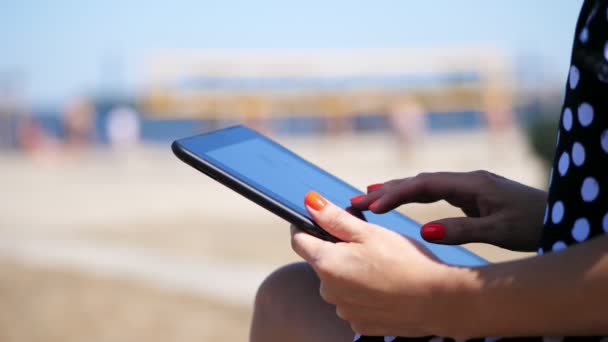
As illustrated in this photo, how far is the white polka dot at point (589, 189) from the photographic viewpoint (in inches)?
38.1

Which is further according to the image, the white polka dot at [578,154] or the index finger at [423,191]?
the index finger at [423,191]

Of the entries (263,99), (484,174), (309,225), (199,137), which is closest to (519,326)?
(309,225)

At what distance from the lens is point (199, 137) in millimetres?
1308

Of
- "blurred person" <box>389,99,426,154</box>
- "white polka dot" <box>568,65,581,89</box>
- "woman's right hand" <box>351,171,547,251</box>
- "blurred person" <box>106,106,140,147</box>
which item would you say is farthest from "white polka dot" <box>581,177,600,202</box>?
"blurred person" <box>106,106,140,147</box>

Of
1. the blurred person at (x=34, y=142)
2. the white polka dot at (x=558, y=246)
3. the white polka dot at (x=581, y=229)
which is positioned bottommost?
the blurred person at (x=34, y=142)

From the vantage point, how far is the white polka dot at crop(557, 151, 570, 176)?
3.33 feet

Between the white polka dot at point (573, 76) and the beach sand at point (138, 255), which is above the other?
the white polka dot at point (573, 76)

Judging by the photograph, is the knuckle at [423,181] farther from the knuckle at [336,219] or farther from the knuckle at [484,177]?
the knuckle at [336,219]

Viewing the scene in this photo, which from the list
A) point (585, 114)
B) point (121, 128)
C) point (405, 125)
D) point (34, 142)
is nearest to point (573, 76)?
point (585, 114)

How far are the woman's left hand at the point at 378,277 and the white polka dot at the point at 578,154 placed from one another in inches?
8.9

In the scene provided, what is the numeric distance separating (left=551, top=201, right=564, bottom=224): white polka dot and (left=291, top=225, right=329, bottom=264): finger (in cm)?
32

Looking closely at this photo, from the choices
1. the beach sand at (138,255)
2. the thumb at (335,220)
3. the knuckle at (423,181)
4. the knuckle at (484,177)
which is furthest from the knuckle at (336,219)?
the beach sand at (138,255)

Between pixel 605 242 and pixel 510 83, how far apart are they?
2582cm

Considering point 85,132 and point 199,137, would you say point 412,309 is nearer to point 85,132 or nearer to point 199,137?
point 199,137
